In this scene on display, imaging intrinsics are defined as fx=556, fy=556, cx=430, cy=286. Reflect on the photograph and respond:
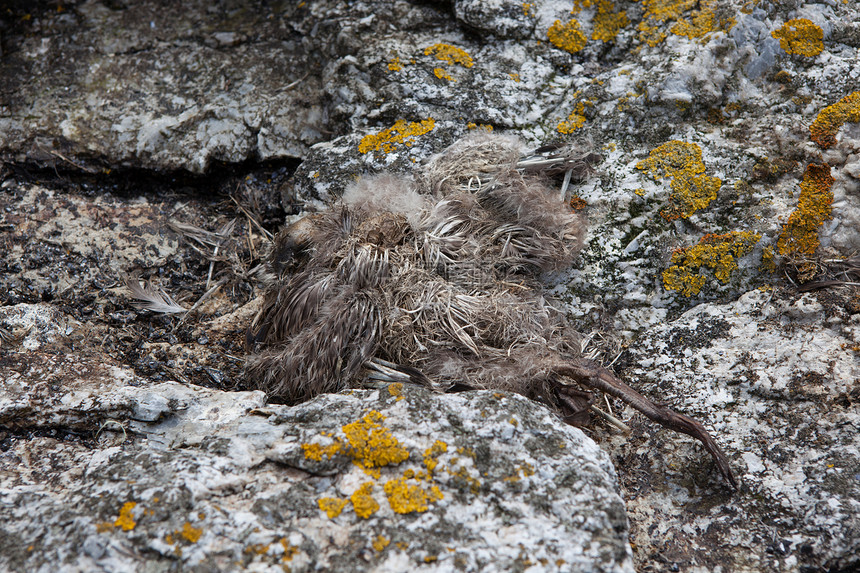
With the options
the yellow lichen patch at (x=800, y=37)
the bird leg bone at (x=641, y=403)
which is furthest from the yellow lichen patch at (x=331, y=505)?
the yellow lichen patch at (x=800, y=37)

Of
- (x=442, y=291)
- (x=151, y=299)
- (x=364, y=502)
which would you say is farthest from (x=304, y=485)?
(x=151, y=299)

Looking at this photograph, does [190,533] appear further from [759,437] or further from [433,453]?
[759,437]

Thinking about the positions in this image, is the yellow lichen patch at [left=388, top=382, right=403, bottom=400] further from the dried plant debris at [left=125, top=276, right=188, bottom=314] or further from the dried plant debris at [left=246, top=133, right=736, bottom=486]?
the dried plant debris at [left=125, top=276, right=188, bottom=314]

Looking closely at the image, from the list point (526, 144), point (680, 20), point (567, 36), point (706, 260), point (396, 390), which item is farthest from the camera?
point (567, 36)

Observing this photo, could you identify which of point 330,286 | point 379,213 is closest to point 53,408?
point 330,286

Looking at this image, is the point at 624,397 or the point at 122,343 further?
the point at 122,343

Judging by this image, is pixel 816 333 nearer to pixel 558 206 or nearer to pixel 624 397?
pixel 624 397

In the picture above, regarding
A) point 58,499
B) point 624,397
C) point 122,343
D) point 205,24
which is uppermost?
point 205,24
